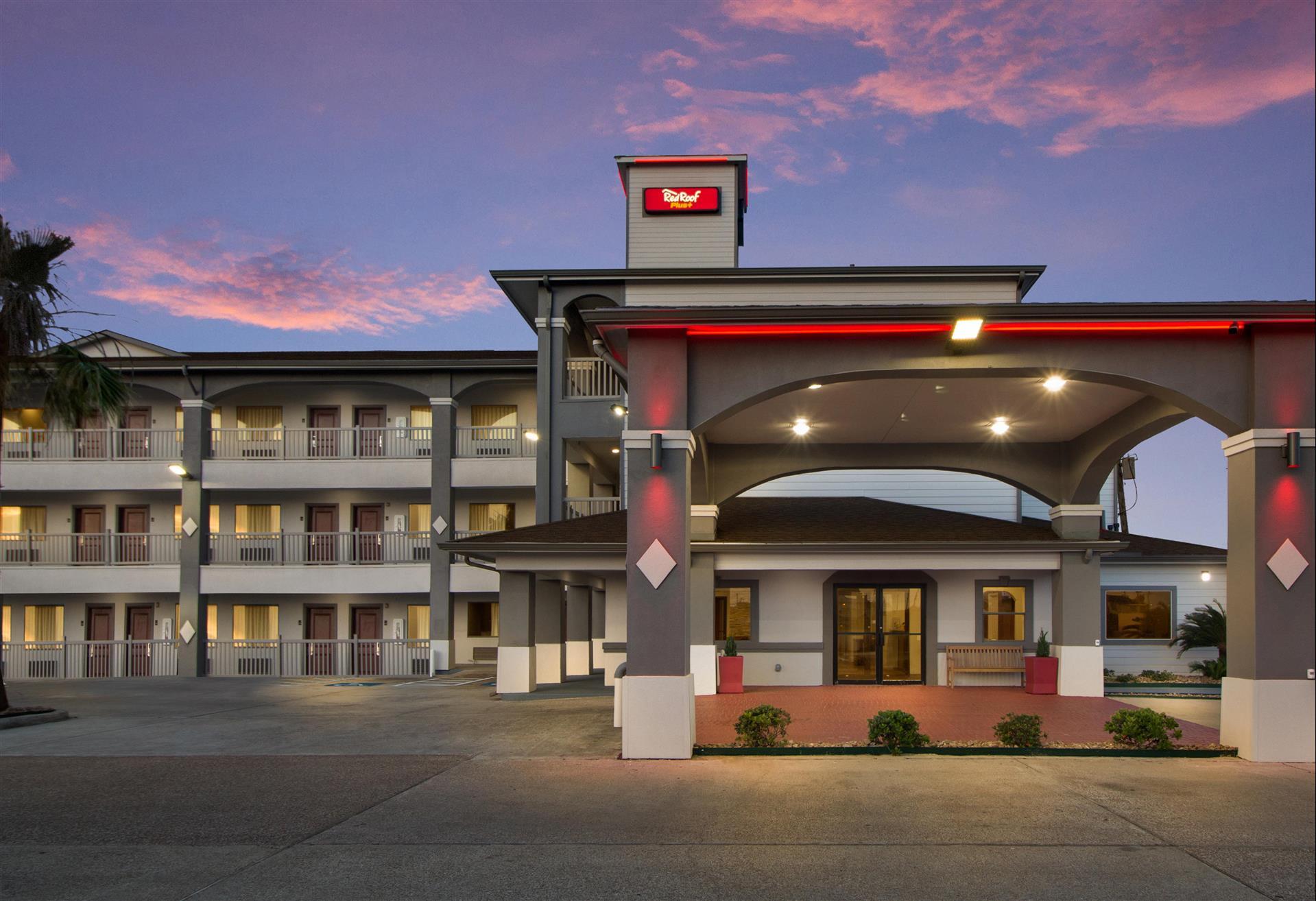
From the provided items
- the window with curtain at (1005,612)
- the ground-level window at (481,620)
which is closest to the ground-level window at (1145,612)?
the window with curtain at (1005,612)

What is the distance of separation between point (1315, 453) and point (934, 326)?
14.9 feet

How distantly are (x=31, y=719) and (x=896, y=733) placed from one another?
13842 mm

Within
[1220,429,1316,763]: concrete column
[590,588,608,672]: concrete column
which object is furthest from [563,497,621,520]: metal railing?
[1220,429,1316,763]: concrete column

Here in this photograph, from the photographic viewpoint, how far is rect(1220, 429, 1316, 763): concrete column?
38.2 feet

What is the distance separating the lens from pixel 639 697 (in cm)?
1209

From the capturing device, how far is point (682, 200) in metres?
27.1

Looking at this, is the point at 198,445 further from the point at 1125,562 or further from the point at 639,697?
the point at 1125,562

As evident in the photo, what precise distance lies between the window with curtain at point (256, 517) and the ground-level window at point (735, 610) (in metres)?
15.6

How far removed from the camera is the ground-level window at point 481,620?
31.2 meters

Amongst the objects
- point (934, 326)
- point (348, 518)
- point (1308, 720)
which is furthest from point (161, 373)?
point (1308, 720)

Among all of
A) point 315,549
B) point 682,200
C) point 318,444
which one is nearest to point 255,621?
point 315,549

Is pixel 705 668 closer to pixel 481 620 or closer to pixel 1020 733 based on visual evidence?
pixel 1020 733

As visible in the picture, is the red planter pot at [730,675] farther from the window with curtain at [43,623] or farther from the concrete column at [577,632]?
the window with curtain at [43,623]

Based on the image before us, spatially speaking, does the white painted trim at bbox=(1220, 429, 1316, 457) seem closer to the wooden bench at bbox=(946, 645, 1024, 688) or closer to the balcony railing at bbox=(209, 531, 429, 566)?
the wooden bench at bbox=(946, 645, 1024, 688)
